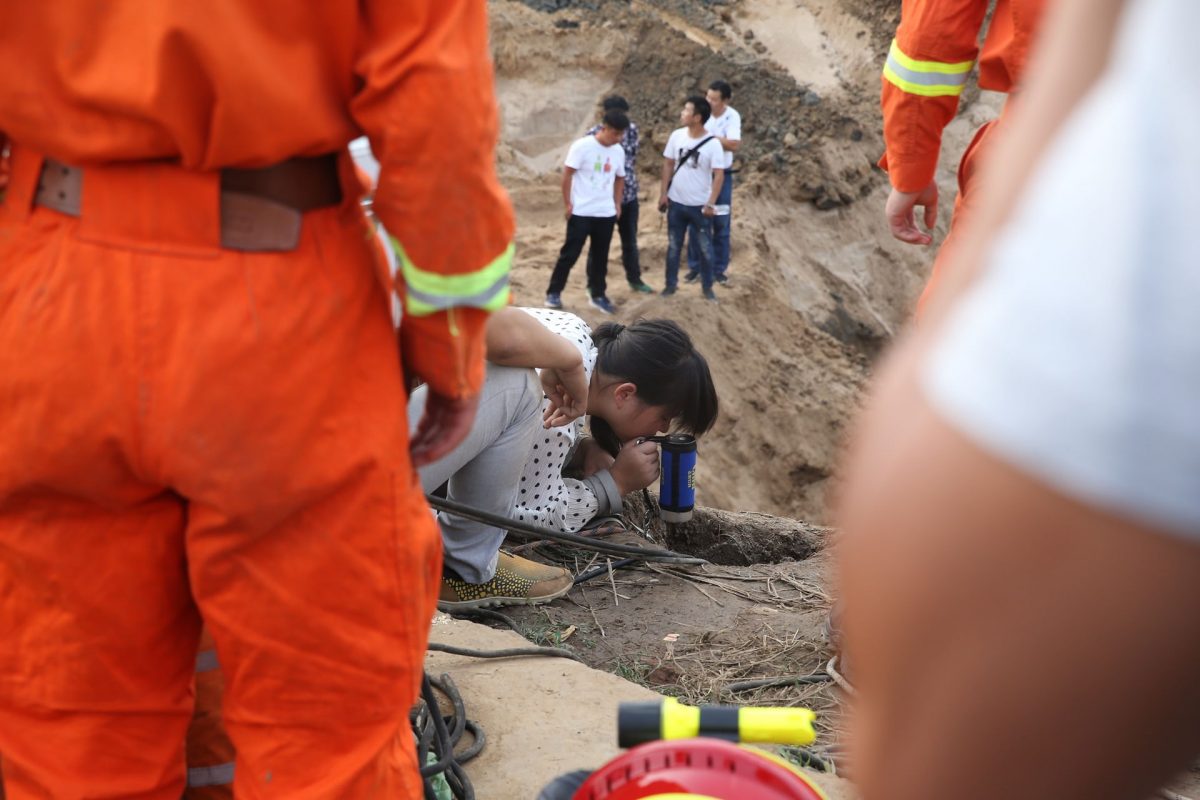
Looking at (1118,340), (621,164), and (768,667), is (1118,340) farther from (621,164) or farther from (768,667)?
(621,164)

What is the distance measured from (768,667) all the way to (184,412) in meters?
2.31

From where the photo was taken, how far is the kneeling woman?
336 centimetres

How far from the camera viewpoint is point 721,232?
32.9 feet

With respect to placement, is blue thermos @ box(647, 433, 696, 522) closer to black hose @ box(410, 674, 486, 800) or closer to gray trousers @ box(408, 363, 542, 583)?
gray trousers @ box(408, 363, 542, 583)

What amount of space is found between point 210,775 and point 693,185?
8249 mm

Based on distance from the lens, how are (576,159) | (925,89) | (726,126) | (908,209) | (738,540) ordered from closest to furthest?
1. (925,89)
2. (908,209)
3. (738,540)
4. (576,159)
5. (726,126)

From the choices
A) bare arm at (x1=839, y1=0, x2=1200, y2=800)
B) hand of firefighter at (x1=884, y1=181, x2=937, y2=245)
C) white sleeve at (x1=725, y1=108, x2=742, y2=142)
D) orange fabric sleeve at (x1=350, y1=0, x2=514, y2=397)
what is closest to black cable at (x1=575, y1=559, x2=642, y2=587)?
hand of firefighter at (x1=884, y1=181, x2=937, y2=245)

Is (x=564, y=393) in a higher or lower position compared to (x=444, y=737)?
higher

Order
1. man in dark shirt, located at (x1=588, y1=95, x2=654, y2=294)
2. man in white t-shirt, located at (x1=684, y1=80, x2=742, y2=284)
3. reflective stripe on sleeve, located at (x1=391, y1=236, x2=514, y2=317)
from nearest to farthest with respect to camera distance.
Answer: reflective stripe on sleeve, located at (x1=391, y1=236, x2=514, y2=317)
man in dark shirt, located at (x1=588, y1=95, x2=654, y2=294)
man in white t-shirt, located at (x1=684, y1=80, x2=742, y2=284)

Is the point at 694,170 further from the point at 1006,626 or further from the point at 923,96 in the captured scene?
the point at 1006,626

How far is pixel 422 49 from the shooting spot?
148cm

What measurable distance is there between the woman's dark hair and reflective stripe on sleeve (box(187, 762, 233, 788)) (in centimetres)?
226

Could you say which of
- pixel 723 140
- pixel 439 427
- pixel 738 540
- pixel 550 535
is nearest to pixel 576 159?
pixel 723 140

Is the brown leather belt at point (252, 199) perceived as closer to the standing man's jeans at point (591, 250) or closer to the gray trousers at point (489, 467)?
the gray trousers at point (489, 467)
